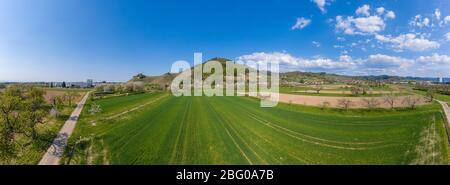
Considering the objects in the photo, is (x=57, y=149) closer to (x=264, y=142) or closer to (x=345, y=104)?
(x=264, y=142)

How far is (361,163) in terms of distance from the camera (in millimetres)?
15625

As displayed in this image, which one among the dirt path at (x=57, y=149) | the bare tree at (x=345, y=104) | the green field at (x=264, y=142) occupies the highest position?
the bare tree at (x=345, y=104)

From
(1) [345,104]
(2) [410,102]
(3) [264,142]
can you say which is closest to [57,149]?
(3) [264,142]

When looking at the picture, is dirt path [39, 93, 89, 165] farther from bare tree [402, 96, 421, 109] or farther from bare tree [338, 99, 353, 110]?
bare tree [402, 96, 421, 109]

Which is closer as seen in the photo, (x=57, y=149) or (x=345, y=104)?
(x=57, y=149)

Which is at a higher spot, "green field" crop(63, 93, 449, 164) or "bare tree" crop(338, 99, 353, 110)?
"bare tree" crop(338, 99, 353, 110)

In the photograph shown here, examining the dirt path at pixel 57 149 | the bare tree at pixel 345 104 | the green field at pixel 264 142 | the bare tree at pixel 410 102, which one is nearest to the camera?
the green field at pixel 264 142

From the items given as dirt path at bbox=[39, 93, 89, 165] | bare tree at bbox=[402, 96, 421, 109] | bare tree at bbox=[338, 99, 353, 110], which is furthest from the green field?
bare tree at bbox=[402, 96, 421, 109]

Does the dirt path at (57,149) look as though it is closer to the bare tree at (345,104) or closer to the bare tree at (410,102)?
the bare tree at (345,104)

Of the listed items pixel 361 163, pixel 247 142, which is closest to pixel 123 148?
pixel 247 142

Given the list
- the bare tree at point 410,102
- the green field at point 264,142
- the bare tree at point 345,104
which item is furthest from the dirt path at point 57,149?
the bare tree at point 410,102

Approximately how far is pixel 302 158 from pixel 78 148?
20.6 m

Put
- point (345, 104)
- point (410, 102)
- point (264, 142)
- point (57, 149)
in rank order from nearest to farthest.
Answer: point (57, 149) → point (264, 142) → point (345, 104) → point (410, 102)

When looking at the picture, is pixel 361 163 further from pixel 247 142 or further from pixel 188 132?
pixel 188 132
